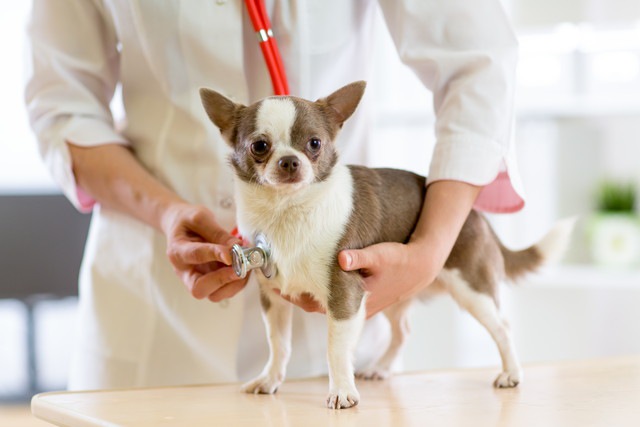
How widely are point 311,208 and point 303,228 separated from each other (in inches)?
1.0

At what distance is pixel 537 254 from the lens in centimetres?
133

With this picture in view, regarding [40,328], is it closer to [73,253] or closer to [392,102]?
[73,253]

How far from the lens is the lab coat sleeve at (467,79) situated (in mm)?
1098

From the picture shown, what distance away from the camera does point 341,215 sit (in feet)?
3.31

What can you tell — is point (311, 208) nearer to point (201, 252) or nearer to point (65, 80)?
point (201, 252)

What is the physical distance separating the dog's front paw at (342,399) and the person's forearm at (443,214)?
203mm

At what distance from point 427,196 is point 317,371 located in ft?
1.12

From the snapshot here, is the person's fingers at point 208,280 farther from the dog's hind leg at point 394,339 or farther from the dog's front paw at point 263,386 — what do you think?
the dog's hind leg at point 394,339

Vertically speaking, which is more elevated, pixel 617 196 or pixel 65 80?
pixel 65 80

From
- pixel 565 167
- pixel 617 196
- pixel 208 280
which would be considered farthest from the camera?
pixel 565 167

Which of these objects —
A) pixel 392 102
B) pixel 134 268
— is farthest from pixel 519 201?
pixel 392 102

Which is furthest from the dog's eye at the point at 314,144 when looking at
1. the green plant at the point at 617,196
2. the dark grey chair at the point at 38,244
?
the dark grey chair at the point at 38,244

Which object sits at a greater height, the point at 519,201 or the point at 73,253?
the point at 519,201

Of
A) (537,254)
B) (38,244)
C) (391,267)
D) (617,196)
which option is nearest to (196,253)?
(391,267)
